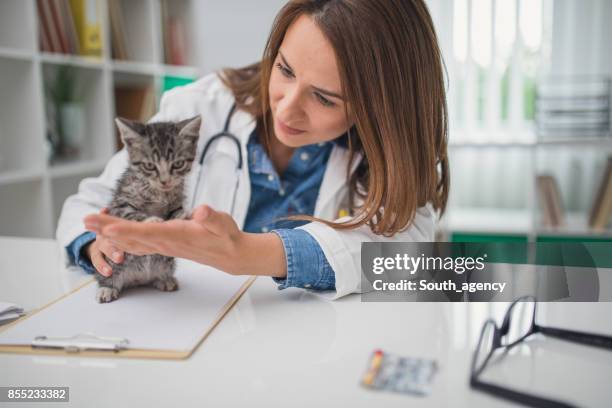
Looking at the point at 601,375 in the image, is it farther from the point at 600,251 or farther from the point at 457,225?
the point at 457,225

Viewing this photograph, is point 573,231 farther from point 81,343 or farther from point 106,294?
point 81,343

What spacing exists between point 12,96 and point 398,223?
1.98 m

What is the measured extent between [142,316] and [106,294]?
0.34 feet

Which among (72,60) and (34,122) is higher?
(72,60)

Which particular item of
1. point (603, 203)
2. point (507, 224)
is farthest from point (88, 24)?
point (603, 203)

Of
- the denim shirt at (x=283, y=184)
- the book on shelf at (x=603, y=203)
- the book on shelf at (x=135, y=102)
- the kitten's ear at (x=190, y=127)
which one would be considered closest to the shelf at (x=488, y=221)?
the book on shelf at (x=603, y=203)

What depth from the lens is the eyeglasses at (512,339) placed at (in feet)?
1.81

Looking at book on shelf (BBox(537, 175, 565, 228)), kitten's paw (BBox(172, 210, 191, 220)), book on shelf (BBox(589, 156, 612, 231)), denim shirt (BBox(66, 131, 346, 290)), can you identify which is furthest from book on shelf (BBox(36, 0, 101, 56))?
book on shelf (BBox(589, 156, 612, 231))

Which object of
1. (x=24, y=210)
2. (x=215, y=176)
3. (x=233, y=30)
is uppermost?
(x=233, y=30)

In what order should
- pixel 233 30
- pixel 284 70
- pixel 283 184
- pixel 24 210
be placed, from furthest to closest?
pixel 233 30
pixel 24 210
pixel 283 184
pixel 284 70

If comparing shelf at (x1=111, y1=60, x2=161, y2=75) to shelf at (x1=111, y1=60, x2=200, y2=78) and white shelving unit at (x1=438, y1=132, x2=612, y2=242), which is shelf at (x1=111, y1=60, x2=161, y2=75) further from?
white shelving unit at (x1=438, y1=132, x2=612, y2=242)

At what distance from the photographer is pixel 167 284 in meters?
0.91

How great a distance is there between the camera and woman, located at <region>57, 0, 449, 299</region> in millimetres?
786

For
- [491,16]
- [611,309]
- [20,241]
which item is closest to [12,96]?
[20,241]
